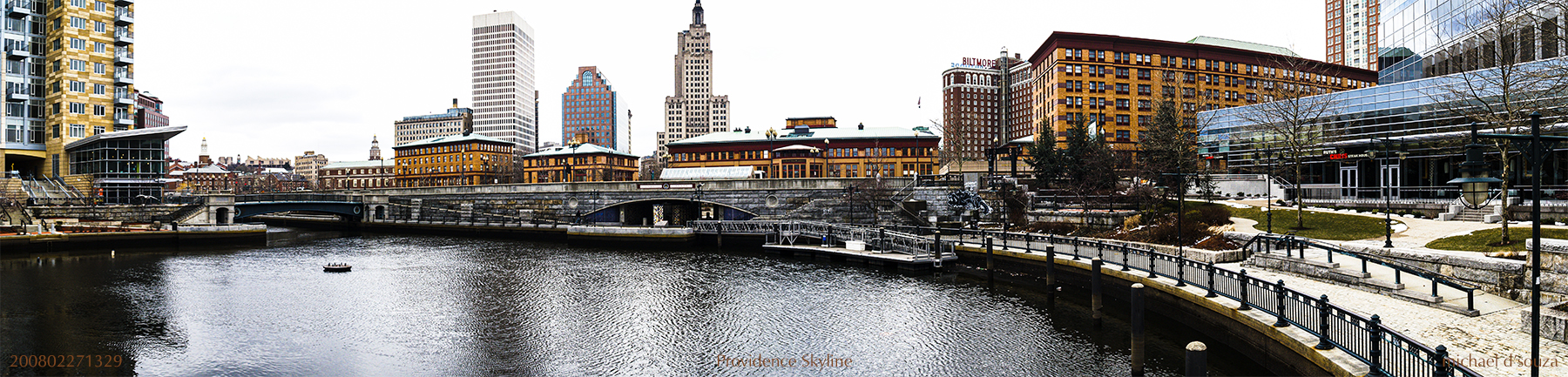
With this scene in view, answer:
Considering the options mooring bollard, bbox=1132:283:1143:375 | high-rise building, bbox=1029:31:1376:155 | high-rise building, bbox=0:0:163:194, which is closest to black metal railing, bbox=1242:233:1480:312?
mooring bollard, bbox=1132:283:1143:375

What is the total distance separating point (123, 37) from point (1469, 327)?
10288 centimetres

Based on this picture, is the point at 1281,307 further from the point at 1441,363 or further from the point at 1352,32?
the point at 1352,32

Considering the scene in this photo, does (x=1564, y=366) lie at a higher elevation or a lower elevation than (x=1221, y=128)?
lower

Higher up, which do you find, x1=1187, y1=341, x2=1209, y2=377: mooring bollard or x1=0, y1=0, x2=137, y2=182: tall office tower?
x1=0, y1=0, x2=137, y2=182: tall office tower

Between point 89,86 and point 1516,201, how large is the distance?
109m

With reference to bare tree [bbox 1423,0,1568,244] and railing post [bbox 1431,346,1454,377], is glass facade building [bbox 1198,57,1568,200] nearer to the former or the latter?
bare tree [bbox 1423,0,1568,244]

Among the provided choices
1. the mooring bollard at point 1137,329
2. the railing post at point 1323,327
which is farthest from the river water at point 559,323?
the railing post at point 1323,327

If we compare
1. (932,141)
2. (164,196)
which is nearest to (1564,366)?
(932,141)

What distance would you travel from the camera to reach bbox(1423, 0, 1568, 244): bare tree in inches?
1031

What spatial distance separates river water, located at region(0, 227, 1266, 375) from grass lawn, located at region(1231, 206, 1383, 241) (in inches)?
478

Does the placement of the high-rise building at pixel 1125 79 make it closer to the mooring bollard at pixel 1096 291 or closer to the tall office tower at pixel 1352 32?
the mooring bollard at pixel 1096 291

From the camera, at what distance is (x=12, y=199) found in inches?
2454

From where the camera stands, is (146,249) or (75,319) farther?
(146,249)

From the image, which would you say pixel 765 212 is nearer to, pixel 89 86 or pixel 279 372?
pixel 279 372
